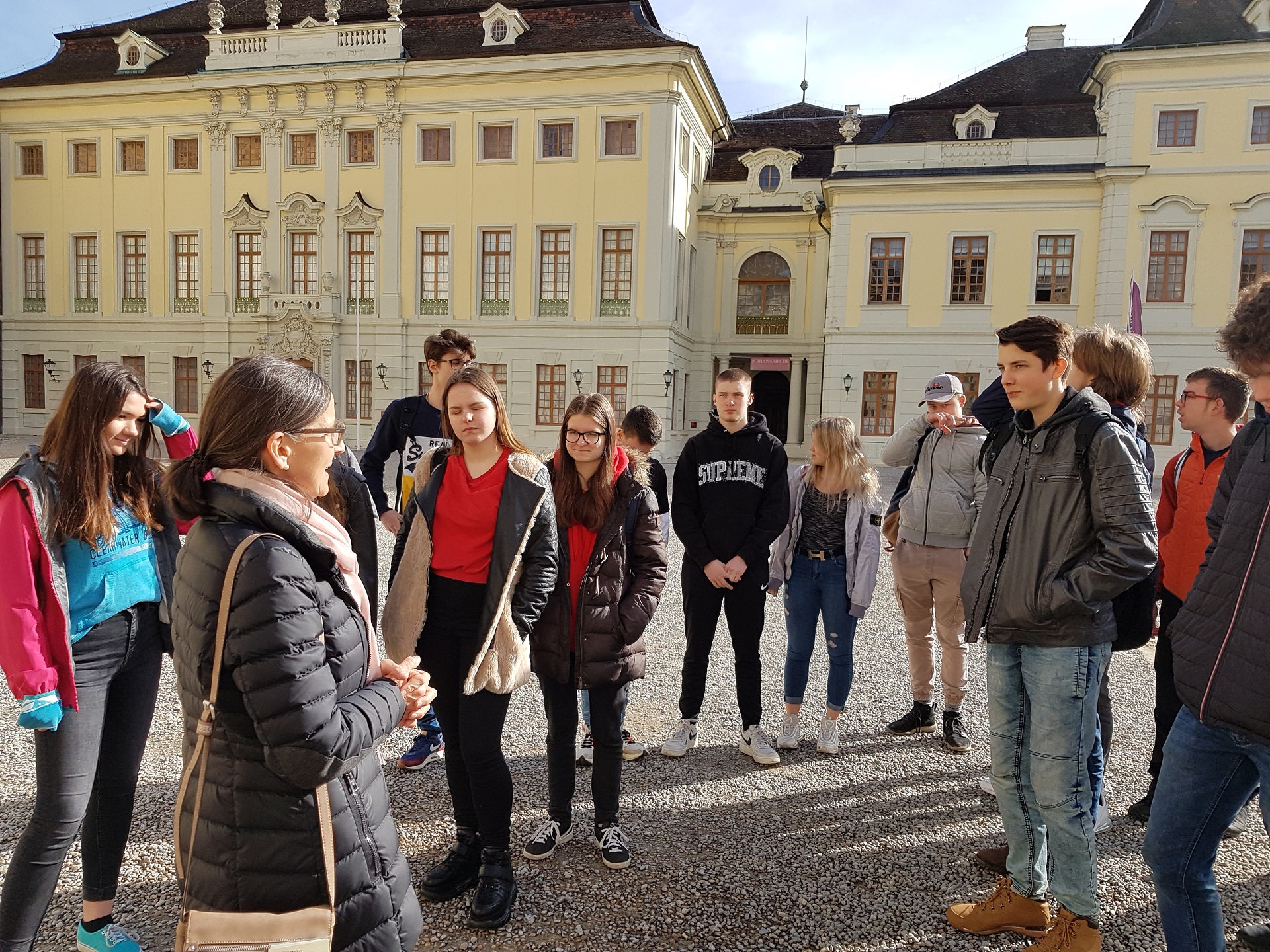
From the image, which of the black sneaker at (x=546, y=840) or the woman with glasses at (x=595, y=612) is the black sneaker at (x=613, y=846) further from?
the black sneaker at (x=546, y=840)

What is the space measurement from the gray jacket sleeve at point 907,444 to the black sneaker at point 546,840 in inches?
97.5

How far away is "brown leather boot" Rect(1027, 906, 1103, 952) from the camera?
2.50 m

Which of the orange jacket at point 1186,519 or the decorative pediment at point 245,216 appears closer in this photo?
the orange jacket at point 1186,519

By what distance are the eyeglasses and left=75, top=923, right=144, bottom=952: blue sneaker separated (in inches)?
74.2

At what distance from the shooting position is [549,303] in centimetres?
2580

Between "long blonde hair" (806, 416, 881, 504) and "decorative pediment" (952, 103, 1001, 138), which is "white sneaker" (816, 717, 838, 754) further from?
"decorative pediment" (952, 103, 1001, 138)

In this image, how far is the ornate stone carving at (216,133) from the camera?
86.9 feet

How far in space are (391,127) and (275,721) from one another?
Result: 2768cm

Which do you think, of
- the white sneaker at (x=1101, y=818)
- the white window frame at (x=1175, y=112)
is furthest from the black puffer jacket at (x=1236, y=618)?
the white window frame at (x=1175, y=112)

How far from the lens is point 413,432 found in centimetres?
441

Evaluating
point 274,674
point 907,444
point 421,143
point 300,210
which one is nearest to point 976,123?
point 421,143

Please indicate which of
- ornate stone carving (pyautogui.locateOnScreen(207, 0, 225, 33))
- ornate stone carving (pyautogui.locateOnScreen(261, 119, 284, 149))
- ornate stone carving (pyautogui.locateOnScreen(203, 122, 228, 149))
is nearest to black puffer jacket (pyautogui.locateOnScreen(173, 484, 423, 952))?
ornate stone carving (pyautogui.locateOnScreen(261, 119, 284, 149))

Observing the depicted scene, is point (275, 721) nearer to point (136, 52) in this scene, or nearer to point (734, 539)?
point (734, 539)

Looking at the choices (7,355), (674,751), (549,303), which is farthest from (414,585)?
(7,355)
